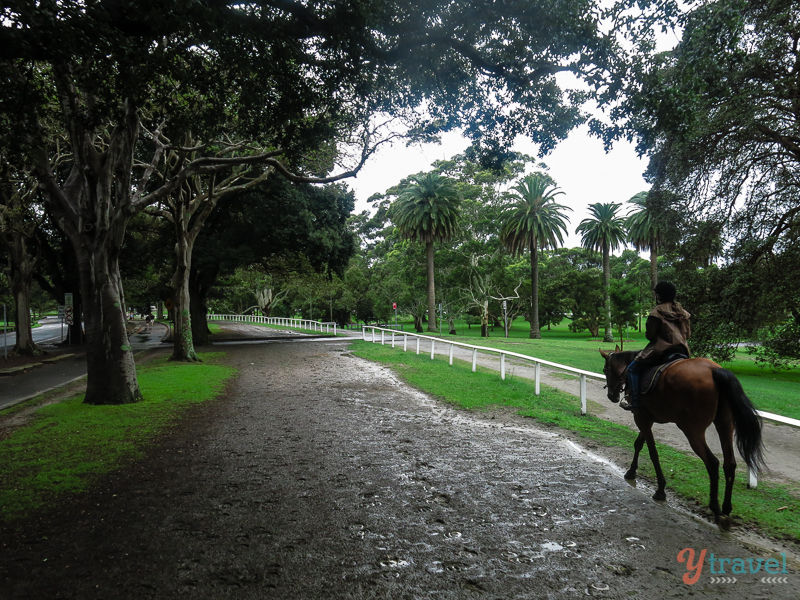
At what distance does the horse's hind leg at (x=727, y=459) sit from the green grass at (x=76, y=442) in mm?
6565

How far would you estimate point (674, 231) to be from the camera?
55.8ft

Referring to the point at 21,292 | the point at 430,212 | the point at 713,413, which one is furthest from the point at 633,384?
the point at 430,212

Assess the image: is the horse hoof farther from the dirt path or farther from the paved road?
the paved road

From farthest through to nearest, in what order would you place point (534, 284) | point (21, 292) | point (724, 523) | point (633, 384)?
point (534, 284) → point (21, 292) → point (633, 384) → point (724, 523)

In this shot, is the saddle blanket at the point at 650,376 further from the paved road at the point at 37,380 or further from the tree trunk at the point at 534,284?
the tree trunk at the point at 534,284

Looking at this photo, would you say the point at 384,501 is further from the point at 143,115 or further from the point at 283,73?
the point at 143,115

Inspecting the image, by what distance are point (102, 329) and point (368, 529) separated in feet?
27.7

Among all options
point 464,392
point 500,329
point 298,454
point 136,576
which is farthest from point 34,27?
point 500,329

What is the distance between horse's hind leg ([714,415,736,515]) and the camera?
4402 millimetres

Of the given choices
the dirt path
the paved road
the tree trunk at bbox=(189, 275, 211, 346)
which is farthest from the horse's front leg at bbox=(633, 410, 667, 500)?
the tree trunk at bbox=(189, 275, 211, 346)

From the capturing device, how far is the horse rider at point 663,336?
5113mm

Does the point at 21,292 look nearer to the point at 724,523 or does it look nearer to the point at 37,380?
the point at 37,380

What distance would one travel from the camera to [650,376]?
5133 millimetres

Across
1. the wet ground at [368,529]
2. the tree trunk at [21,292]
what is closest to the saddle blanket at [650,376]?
the wet ground at [368,529]
